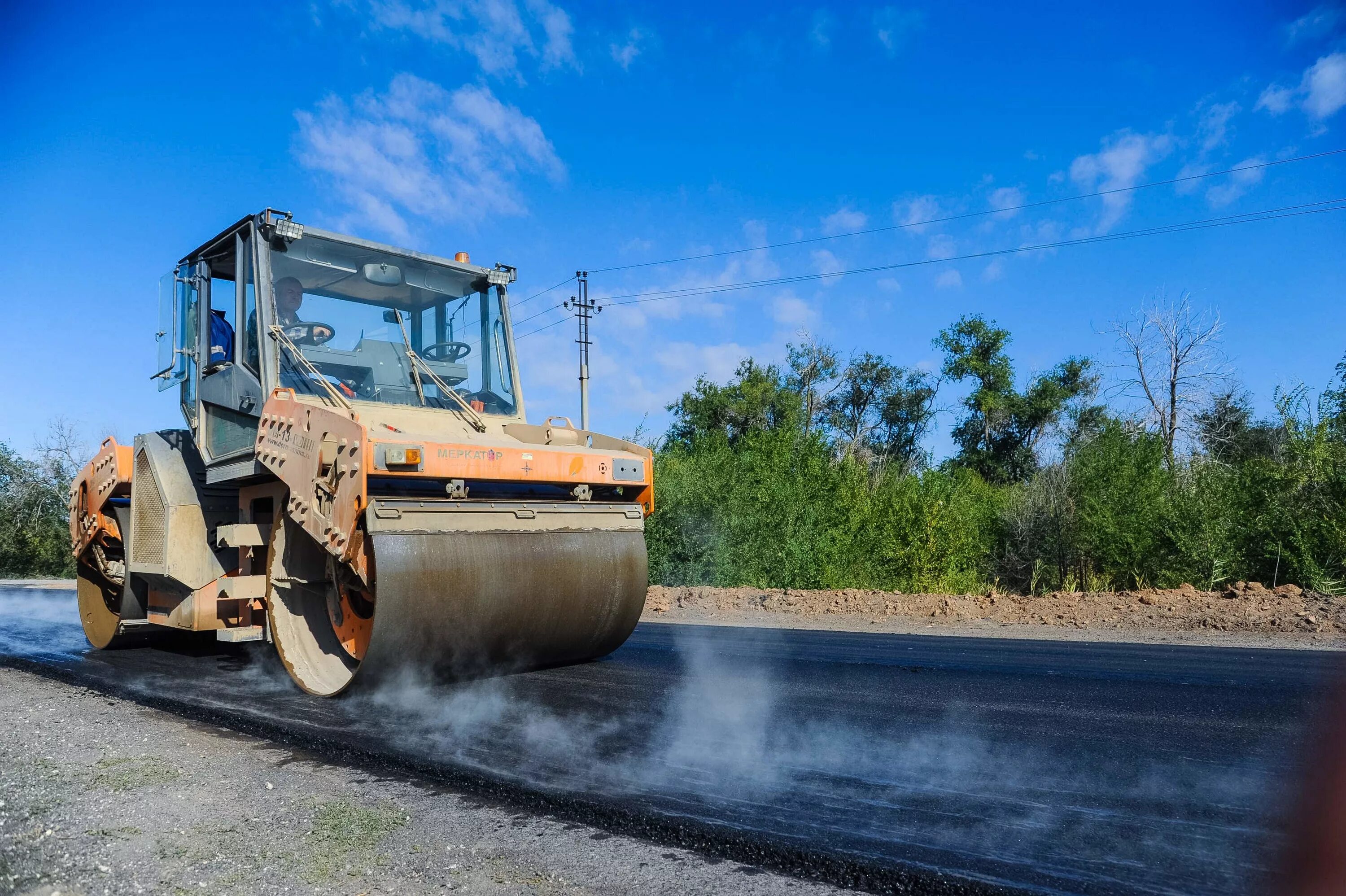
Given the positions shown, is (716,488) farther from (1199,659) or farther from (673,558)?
(1199,659)

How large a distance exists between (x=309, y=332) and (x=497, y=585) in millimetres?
2200

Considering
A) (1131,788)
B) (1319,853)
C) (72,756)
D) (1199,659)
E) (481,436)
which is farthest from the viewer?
(1199,659)

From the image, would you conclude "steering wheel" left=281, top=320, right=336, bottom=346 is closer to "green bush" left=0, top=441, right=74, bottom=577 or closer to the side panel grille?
the side panel grille

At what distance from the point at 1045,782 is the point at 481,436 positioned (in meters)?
3.70

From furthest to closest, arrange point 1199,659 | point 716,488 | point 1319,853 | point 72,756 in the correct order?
point 716,488, point 1199,659, point 72,756, point 1319,853

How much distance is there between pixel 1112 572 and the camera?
14.3m

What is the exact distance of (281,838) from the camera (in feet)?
9.95

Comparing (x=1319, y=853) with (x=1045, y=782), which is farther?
(x=1045, y=782)

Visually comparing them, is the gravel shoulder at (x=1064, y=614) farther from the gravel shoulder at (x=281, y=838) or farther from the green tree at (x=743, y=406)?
the green tree at (x=743, y=406)

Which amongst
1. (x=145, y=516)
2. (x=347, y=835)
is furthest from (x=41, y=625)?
(x=347, y=835)

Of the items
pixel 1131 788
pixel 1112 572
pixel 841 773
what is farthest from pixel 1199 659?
pixel 1112 572

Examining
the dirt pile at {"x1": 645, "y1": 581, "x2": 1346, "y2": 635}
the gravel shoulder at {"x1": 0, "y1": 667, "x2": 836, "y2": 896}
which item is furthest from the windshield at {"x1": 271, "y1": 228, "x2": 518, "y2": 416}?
the dirt pile at {"x1": 645, "y1": 581, "x2": 1346, "y2": 635}

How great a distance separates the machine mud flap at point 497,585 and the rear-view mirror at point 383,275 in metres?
1.98

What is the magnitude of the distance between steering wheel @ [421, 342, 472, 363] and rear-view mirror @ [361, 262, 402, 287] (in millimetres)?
488
